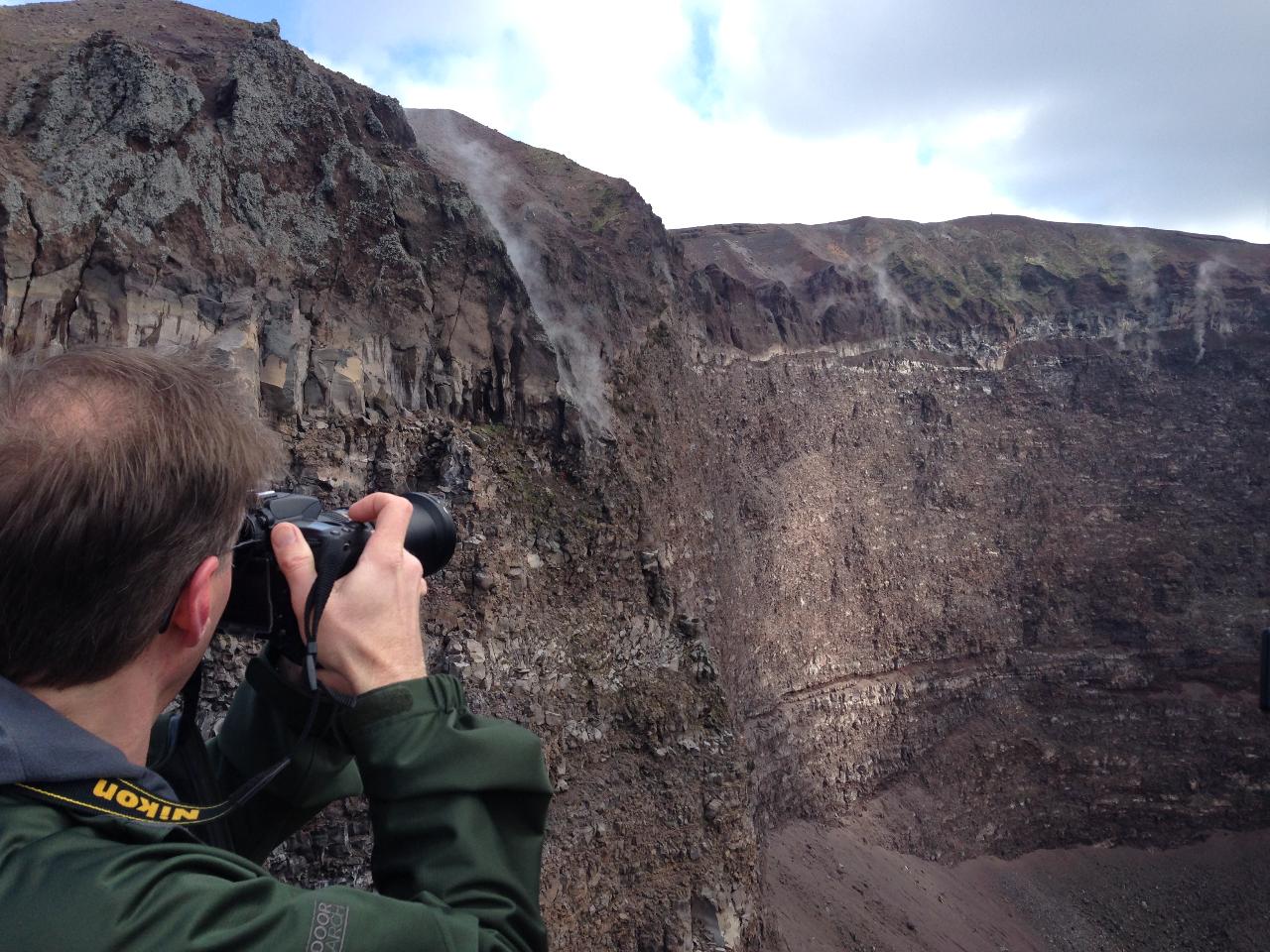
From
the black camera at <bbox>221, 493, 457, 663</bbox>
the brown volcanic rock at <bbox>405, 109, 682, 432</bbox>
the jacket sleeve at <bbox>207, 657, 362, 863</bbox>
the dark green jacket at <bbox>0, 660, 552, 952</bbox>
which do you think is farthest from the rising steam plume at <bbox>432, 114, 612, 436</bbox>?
the dark green jacket at <bbox>0, 660, 552, 952</bbox>

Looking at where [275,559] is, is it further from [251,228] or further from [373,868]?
[251,228]

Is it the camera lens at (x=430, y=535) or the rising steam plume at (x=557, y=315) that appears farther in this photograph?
the rising steam plume at (x=557, y=315)

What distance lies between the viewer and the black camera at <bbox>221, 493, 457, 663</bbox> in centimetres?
184

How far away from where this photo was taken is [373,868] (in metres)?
1.51

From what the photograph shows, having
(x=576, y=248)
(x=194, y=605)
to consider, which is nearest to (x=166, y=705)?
(x=194, y=605)

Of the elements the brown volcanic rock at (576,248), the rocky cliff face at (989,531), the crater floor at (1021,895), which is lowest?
the crater floor at (1021,895)

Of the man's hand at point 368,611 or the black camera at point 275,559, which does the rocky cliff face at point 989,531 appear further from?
the man's hand at point 368,611

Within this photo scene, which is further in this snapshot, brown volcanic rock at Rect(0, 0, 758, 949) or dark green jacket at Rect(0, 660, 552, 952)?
brown volcanic rock at Rect(0, 0, 758, 949)

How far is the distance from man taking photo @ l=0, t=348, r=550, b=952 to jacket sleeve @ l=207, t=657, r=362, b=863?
53 centimetres

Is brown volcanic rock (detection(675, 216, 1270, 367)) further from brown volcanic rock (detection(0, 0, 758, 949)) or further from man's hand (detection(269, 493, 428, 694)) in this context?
man's hand (detection(269, 493, 428, 694))

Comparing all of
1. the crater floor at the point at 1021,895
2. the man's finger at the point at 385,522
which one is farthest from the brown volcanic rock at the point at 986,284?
the man's finger at the point at 385,522

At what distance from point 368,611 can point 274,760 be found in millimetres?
801

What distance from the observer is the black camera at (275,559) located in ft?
6.03

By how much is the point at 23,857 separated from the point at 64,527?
468mm
